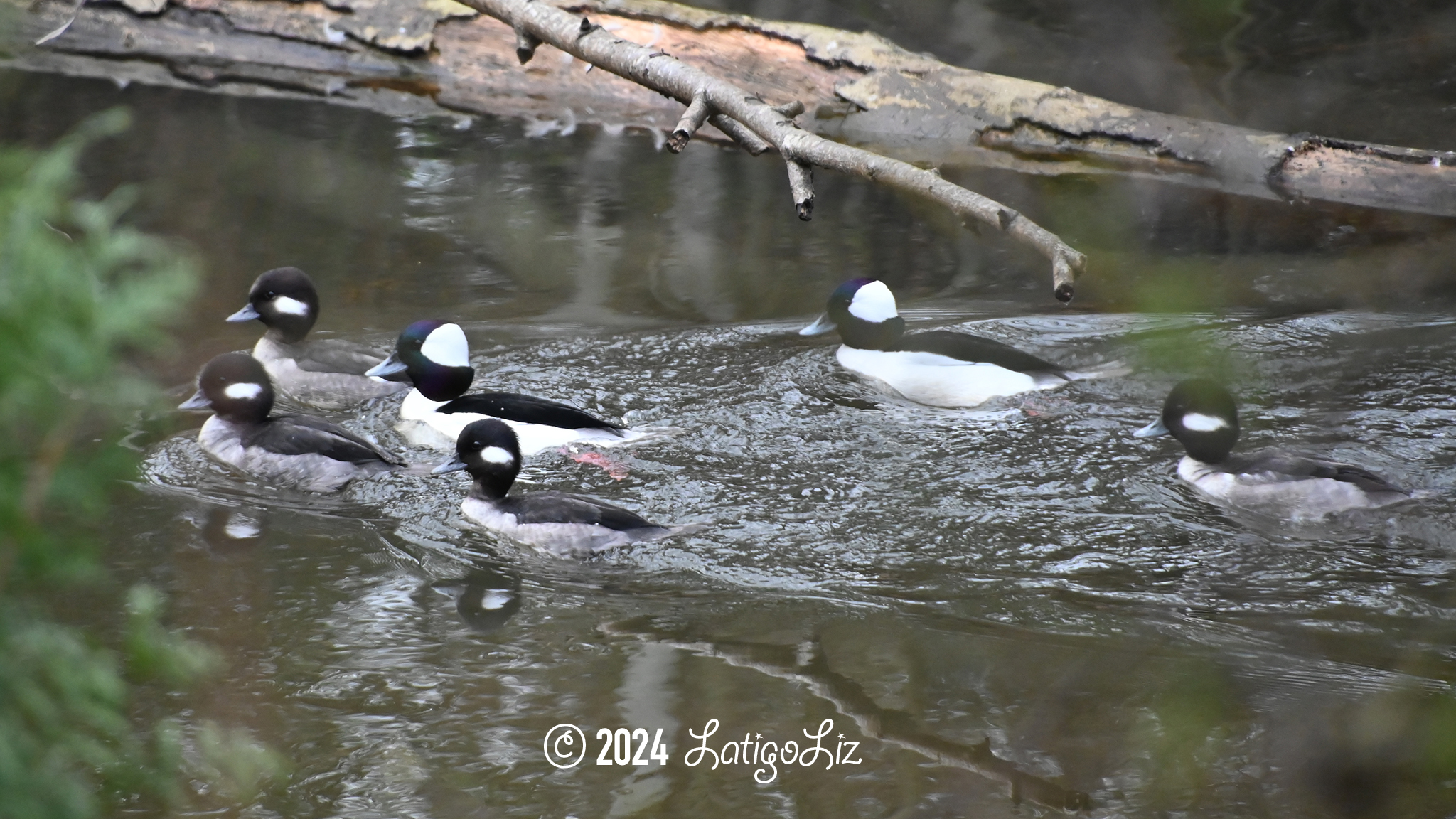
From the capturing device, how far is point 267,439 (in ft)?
18.6

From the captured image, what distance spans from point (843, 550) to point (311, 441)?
7.72ft

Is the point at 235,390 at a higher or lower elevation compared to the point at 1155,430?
lower

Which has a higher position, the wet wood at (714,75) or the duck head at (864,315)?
the wet wood at (714,75)

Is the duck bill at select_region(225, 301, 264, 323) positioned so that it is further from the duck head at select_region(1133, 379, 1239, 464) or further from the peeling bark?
the duck head at select_region(1133, 379, 1239, 464)

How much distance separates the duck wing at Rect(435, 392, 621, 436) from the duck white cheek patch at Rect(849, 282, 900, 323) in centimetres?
164

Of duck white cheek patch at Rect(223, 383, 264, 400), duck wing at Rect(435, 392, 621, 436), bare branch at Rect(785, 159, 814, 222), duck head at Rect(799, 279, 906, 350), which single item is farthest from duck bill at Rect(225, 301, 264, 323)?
bare branch at Rect(785, 159, 814, 222)

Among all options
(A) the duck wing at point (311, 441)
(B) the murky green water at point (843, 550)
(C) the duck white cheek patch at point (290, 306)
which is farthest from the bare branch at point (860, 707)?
(C) the duck white cheek patch at point (290, 306)

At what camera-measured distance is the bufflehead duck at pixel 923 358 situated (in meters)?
6.22

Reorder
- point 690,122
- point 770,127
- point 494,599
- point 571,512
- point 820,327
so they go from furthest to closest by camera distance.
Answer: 1. point 820,327
2. point 571,512
3. point 494,599
4. point 690,122
5. point 770,127

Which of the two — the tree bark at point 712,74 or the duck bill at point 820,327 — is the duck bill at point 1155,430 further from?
the tree bark at point 712,74

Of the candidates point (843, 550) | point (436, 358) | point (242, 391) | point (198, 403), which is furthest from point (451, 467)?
point (843, 550)

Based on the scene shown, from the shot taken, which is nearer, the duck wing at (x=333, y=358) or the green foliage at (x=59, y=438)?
the green foliage at (x=59, y=438)

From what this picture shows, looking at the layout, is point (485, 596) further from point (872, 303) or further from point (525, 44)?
point (872, 303)

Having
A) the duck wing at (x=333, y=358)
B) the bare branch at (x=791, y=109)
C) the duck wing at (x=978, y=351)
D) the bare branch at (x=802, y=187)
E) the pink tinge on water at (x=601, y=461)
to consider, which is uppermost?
the bare branch at (x=791, y=109)
